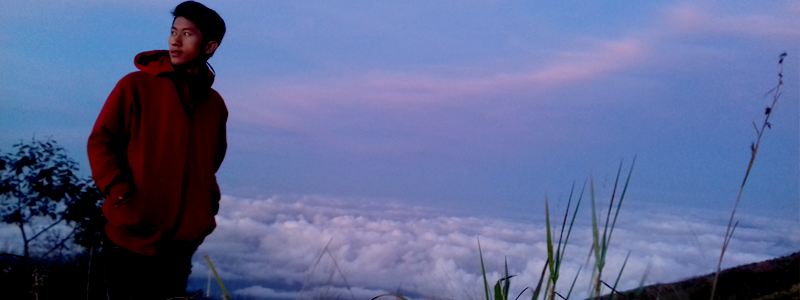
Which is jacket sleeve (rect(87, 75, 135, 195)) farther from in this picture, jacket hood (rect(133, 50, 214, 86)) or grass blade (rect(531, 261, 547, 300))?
grass blade (rect(531, 261, 547, 300))

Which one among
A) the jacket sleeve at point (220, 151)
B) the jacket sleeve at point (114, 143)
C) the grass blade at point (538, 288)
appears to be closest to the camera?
the grass blade at point (538, 288)

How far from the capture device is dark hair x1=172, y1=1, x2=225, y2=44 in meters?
2.92

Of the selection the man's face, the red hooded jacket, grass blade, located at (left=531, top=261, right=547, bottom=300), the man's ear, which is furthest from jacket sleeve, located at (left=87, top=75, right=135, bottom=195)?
grass blade, located at (left=531, top=261, right=547, bottom=300)

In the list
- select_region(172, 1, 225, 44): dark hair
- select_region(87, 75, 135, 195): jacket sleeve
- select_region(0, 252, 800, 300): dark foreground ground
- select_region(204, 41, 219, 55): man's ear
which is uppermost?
select_region(172, 1, 225, 44): dark hair

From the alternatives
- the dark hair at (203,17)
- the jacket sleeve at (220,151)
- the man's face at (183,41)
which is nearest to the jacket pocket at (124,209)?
the jacket sleeve at (220,151)

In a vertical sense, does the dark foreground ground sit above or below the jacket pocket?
below

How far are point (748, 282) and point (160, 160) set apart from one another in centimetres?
227

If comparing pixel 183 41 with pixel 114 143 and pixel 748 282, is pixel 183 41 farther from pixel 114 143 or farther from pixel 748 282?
pixel 748 282

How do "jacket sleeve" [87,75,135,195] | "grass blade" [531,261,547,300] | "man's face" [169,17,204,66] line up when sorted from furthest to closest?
"man's face" [169,17,204,66] < "jacket sleeve" [87,75,135,195] < "grass blade" [531,261,547,300]

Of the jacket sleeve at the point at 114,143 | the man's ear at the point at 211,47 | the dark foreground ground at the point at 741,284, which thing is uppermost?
the man's ear at the point at 211,47

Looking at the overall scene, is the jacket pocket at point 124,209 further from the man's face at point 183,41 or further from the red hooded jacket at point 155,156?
the man's face at point 183,41

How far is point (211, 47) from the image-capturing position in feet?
9.82

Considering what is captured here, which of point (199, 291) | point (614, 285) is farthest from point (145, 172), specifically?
point (614, 285)

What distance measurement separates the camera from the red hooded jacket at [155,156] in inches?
110
